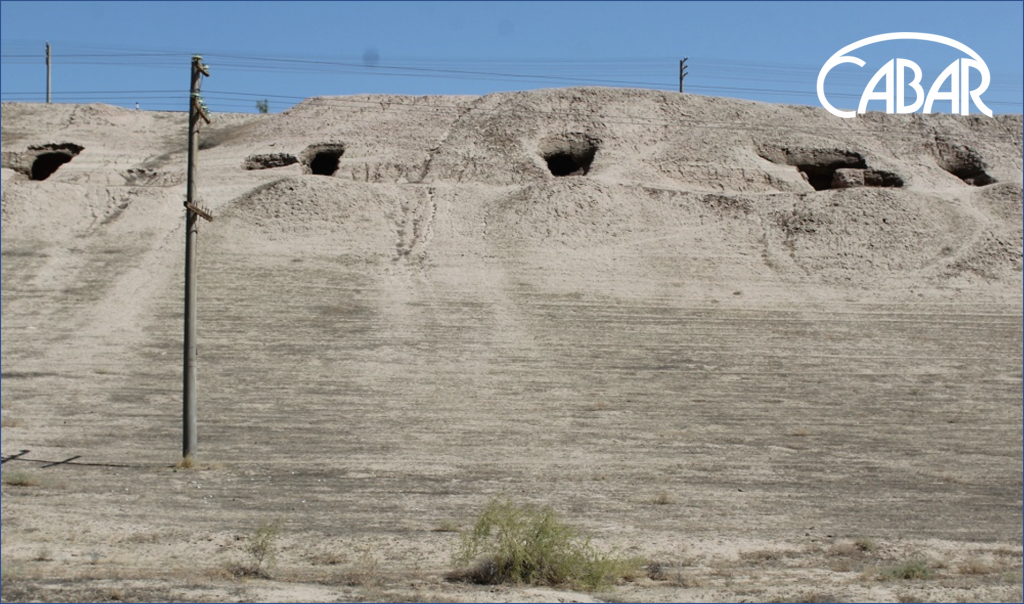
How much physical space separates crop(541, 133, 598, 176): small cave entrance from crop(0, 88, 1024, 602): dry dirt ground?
13 centimetres

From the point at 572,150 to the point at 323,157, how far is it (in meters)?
8.26

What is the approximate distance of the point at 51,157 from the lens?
35469mm

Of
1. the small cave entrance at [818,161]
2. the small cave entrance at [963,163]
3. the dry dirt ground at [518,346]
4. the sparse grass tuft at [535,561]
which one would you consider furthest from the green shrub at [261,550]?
the small cave entrance at [963,163]

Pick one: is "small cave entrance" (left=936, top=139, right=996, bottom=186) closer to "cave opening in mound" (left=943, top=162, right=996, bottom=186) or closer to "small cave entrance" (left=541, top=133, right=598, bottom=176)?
"cave opening in mound" (left=943, top=162, right=996, bottom=186)

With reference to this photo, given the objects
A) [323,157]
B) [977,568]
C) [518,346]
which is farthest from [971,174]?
[977,568]

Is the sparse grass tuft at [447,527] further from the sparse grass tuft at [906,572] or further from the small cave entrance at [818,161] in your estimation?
the small cave entrance at [818,161]

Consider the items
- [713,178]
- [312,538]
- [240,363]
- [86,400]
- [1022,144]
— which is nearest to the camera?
[312,538]

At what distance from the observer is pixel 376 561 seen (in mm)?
9906

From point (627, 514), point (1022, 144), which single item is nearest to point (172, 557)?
point (627, 514)

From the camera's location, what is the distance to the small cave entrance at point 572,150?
3441 cm

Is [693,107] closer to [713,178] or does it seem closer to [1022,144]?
[713,178]

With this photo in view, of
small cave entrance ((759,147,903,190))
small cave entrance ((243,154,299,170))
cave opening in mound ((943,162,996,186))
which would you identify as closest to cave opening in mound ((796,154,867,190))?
small cave entrance ((759,147,903,190))

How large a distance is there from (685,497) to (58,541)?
7.38 m

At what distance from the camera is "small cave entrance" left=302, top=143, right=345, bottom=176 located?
33.8 metres
